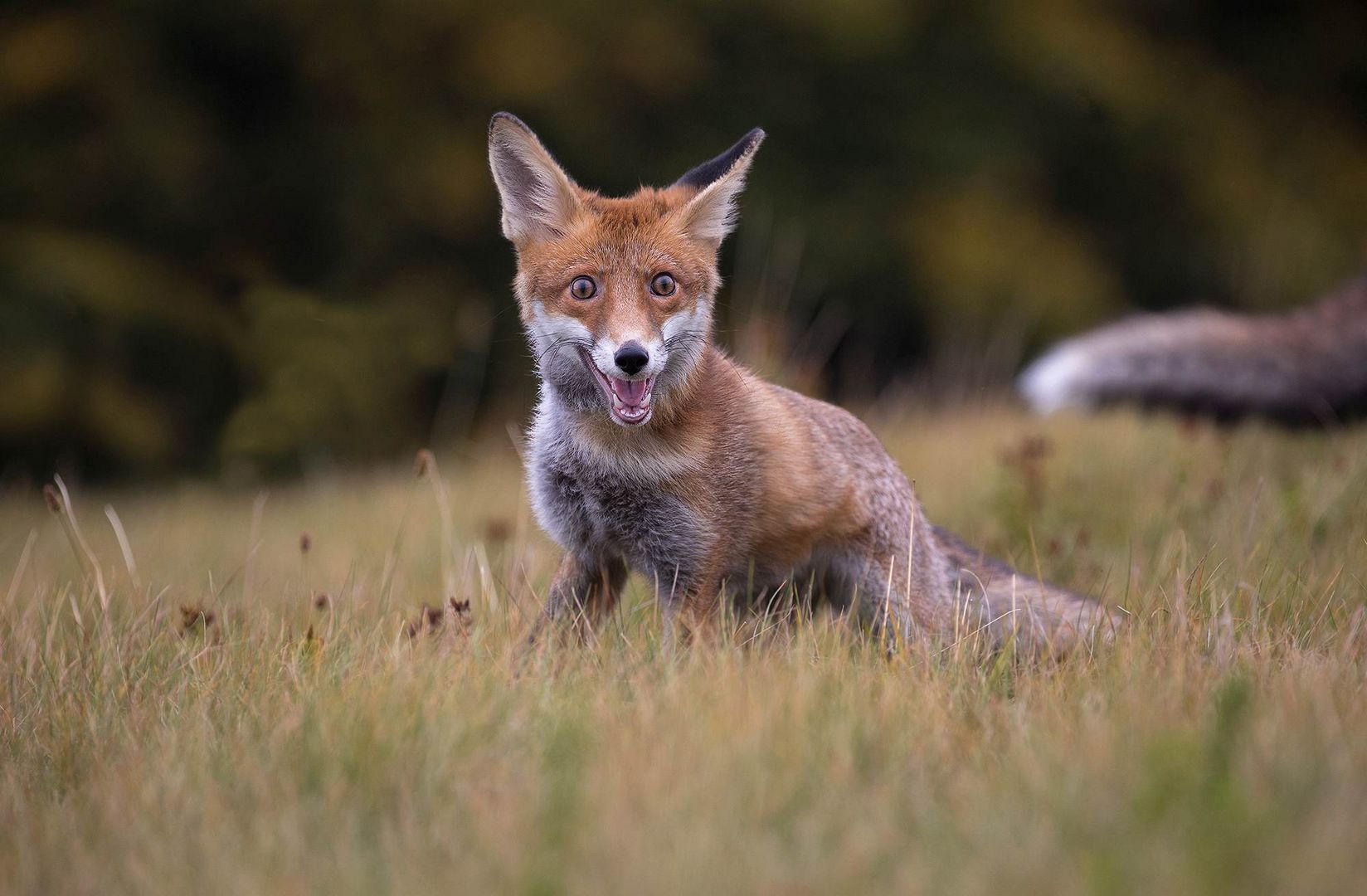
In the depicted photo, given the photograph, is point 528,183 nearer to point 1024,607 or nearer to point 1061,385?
point 1024,607

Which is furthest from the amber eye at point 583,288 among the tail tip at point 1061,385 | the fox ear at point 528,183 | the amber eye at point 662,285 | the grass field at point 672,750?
the tail tip at point 1061,385

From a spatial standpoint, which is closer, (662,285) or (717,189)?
(662,285)

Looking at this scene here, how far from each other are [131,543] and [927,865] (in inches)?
227

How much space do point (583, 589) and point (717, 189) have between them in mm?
1274

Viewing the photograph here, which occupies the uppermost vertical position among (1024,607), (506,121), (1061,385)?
(506,121)

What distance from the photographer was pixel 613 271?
11.0 feet

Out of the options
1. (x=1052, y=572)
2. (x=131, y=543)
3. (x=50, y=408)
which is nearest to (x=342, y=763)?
(x=1052, y=572)

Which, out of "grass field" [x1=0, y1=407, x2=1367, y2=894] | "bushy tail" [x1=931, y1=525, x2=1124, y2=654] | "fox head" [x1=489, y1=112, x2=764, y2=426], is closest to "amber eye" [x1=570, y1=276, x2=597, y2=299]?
"fox head" [x1=489, y1=112, x2=764, y2=426]

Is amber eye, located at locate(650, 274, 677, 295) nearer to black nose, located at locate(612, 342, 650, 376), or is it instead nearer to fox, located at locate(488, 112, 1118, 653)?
fox, located at locate(488, 112, 1118, 653)

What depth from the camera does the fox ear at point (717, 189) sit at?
3.55m

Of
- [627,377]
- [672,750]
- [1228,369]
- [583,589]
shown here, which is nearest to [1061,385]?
[1228,369]

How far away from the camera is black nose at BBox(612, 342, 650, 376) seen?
311 cm

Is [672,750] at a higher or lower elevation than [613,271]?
lower

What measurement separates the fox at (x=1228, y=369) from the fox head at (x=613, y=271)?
101 inches
